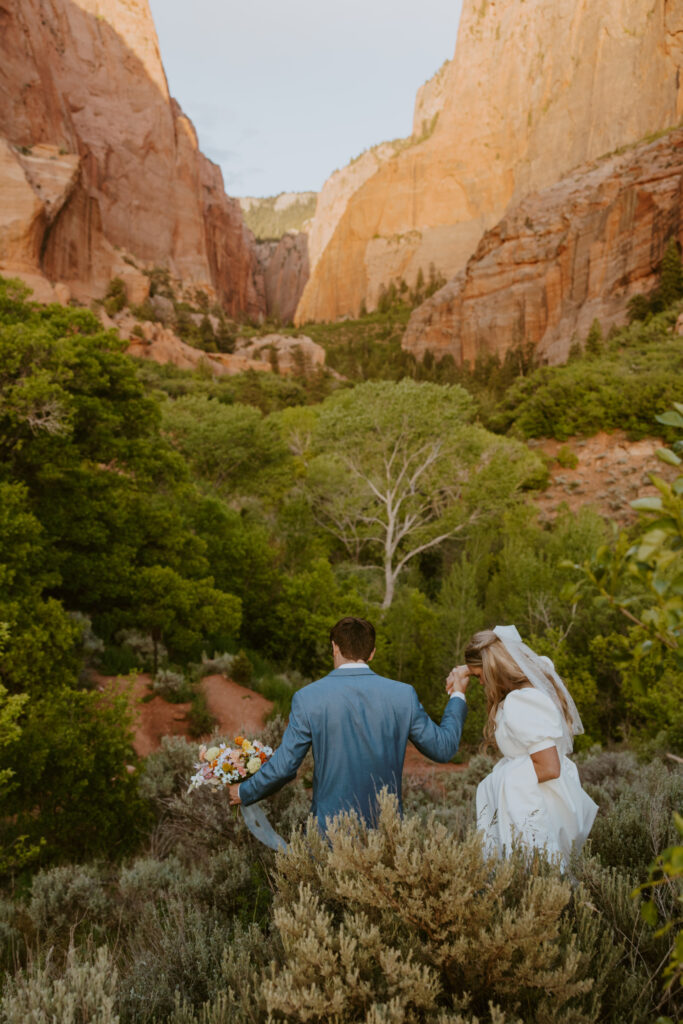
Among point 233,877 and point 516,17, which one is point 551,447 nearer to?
point 233,877

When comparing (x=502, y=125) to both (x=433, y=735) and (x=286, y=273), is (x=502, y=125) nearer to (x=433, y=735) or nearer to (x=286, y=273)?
(x=286, y=273)

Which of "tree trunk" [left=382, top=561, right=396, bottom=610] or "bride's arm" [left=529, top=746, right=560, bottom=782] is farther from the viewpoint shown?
"tree trunk" [left=382, top=561, right=396, bottom=610]

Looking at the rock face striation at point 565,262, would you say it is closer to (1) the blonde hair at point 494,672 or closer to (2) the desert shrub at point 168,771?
(2) the desert shrub at point 168,771

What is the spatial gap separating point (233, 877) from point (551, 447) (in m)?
27.6

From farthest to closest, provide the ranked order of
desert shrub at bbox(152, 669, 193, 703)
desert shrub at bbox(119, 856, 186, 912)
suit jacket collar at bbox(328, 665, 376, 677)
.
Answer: desert shrub at bbox(152, 669, 193, 703) < desert shrub at bbox(119, 856, 186, 912) < suit jacket collar at bbox(328, 665, 376, 677)

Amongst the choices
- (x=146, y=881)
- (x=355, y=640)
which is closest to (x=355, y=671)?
(x=355, y=640)

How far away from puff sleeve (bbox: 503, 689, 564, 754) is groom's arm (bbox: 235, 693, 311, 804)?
946 mm

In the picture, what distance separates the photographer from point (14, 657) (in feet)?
22.2

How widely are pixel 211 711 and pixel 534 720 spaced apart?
1006 cm

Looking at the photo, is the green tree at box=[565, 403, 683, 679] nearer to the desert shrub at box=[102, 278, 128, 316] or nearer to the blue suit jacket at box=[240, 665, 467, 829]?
the blue suit jacket at box=[240, 665, 467, 829]

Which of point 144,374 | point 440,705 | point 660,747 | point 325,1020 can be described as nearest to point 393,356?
point 144,374

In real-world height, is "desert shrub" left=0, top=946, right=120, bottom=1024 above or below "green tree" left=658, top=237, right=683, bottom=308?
below

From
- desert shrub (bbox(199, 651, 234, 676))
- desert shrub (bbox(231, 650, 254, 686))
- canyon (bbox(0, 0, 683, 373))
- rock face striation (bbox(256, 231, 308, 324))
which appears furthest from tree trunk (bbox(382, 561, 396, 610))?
rock face striation (bbox(256, 231, 308, 324))

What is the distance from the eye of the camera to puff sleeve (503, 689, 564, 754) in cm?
273
